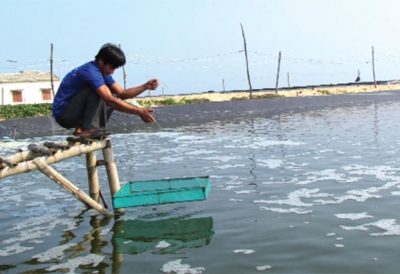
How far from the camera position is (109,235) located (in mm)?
5023

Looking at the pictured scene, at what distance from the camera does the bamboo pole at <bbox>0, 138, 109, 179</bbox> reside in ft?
15.3

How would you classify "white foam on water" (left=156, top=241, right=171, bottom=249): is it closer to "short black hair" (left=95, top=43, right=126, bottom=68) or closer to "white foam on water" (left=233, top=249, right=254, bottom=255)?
"white foam on water" (left=233, top=249, right=254, bottom=255)

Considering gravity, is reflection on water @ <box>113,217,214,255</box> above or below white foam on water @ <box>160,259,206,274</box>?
above

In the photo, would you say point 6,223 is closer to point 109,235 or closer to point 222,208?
point 109,235

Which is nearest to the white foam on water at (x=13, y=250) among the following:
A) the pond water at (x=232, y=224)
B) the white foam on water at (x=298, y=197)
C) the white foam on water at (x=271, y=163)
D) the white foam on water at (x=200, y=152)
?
the pond water at (x=232, y=224)

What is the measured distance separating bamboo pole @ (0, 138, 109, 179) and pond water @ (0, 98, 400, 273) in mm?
775

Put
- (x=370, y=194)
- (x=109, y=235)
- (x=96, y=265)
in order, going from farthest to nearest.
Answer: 1. (x=370, y=194)
2. (x=109, y=235)
3. (x=96, y=265)

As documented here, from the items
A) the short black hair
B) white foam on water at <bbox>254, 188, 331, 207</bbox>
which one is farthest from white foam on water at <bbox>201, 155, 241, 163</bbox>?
the short black hair

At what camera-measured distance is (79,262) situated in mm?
4309

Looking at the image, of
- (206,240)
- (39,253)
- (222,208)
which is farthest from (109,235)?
(222,208)

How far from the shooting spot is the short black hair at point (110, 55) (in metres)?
5.32

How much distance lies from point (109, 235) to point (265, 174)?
355cm

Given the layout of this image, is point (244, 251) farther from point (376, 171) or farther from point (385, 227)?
point (376, 171)

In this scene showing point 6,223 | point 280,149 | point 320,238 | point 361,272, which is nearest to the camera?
point 361,272
